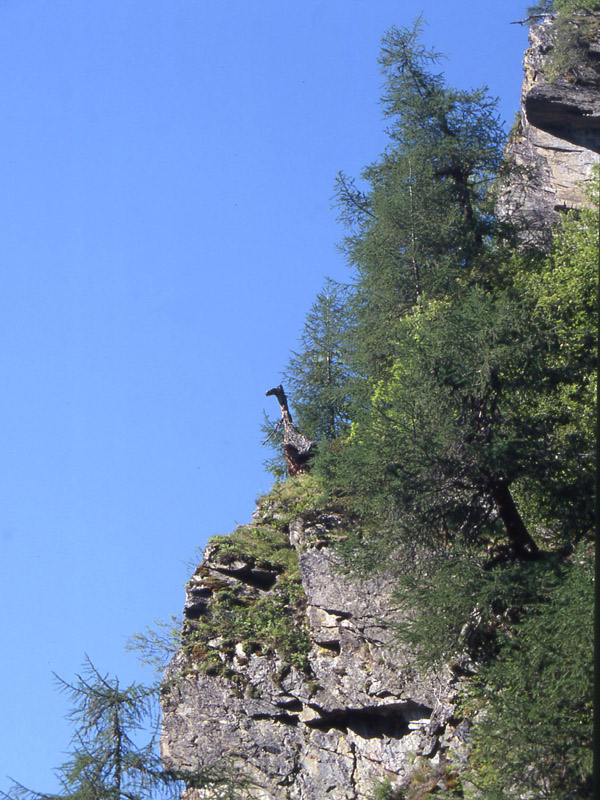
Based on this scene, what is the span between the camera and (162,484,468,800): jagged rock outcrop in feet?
64.6

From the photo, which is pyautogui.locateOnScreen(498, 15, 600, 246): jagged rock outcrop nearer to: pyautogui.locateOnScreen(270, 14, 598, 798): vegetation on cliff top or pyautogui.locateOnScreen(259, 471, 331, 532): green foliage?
pyautogui.locateOnScreen(270, 14, 598, 798): vegetation on cliff top

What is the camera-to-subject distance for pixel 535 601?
18781mm

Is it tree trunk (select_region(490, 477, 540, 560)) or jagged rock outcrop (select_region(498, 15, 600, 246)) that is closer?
tree trunk (select_region(490, 477, 540, 560))

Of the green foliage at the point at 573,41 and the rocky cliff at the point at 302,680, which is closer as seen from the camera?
the rocky cliff at the point at 302,680

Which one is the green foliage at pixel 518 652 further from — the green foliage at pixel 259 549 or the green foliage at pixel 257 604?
the green foliage at pixel 259 549

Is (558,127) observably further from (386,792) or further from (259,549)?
(386,792)

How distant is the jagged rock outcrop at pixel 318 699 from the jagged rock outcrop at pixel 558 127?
17901 millimetres

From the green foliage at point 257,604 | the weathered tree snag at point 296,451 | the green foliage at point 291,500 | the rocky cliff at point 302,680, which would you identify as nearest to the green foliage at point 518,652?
the rocky cliff at point 302,680

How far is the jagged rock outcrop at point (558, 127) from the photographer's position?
35.5 metres

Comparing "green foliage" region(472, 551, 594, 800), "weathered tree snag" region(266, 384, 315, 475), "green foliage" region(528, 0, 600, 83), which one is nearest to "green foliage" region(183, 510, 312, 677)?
"weathered tree snag" region(266, 384, 315, 475)

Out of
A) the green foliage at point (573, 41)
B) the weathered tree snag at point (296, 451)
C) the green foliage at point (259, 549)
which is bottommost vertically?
the green foliage at point (259, 549)

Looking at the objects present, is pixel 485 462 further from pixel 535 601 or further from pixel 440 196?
pixel 440 196

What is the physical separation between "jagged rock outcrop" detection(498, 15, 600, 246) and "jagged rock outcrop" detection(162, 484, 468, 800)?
1790cm

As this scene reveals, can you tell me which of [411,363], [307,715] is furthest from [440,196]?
[307,715]
